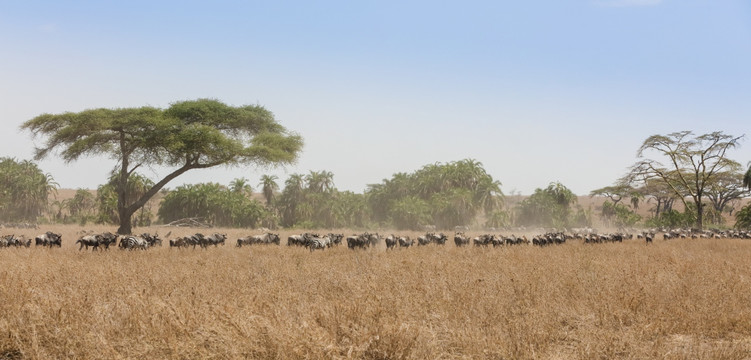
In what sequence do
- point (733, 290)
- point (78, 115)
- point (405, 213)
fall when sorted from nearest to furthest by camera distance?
point (733, 290) < point (78, 115) < point (405, 213)

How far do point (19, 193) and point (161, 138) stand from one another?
4344 cm

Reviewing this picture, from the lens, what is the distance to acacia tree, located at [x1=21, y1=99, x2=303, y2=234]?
29312 mm

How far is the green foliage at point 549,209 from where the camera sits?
63594 mm

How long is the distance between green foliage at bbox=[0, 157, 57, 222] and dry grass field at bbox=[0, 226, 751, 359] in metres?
59.6

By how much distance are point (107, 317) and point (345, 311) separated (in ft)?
9.93

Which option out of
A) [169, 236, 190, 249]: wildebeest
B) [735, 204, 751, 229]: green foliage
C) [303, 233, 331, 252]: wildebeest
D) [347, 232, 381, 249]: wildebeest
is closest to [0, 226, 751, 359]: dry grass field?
[303, 233, 331, 252]: wildebeest

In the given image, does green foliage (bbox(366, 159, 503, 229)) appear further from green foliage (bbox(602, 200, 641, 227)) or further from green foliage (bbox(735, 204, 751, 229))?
green foliage (bbox(735, 204, 751, 229))

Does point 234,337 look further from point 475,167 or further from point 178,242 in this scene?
point 475,167

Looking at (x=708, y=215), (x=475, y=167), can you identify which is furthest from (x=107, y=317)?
(x=708, y=215)

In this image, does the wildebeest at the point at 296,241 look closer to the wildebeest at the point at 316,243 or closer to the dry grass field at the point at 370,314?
the wildebeest at the point at 316,243

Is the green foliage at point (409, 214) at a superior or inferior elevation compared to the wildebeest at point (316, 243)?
superior

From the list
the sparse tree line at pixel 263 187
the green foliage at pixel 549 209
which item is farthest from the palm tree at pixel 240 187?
the green foliage at pixel 549 209

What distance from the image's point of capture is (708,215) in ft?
239

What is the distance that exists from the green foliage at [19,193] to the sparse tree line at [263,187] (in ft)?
0.45
